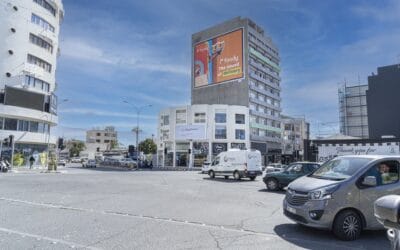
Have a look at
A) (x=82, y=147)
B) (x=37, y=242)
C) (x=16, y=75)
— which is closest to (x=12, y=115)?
(x=16, y=75)

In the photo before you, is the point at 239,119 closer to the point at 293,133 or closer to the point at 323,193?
the point at 293,133

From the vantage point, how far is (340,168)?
796 cm

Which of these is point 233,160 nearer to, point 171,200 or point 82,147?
point 171,200

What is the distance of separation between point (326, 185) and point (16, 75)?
4620cm

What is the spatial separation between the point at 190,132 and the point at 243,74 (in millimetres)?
21192

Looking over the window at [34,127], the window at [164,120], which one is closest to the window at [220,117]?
the window at [164,120]

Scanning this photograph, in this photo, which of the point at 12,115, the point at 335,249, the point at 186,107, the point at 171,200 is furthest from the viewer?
the point at 186,107

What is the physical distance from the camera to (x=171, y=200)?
13055 mm

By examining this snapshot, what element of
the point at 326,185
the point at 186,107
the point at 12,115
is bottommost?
the point at 326,185

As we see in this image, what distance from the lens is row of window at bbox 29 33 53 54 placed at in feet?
151

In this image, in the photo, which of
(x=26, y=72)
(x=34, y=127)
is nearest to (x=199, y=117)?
(x=34, y=127)

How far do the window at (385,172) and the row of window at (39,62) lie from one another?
158 feet

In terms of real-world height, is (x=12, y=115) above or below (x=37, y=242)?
above

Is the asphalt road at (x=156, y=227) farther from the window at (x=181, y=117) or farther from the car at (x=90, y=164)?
the window at (x=181, y=117)
